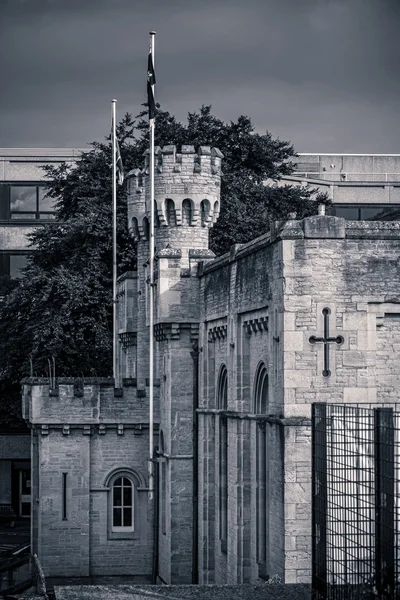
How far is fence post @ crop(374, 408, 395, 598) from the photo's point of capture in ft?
69.2

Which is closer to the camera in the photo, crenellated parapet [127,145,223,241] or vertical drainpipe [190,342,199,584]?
vertical drainpipe [190,342,199,584]

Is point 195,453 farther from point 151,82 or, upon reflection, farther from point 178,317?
point 151,82

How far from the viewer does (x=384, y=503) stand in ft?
69.7

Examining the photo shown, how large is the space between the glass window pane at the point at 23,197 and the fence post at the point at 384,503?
223 feet

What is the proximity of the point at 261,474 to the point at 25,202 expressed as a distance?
55.1 meters

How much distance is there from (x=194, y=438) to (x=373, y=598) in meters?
21.6

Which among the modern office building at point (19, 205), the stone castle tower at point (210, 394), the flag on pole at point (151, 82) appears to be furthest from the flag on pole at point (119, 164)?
the modern office building at point (19, 205)

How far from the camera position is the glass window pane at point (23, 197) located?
87938 millimetres

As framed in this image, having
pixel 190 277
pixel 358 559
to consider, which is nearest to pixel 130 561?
pixel 190 277

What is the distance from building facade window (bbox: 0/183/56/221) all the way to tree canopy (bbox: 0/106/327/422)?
18384 millimetres

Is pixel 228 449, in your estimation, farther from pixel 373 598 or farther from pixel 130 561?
pixel 373 598

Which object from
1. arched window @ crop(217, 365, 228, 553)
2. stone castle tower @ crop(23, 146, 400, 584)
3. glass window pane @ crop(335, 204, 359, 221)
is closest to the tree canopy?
stone castle tower @ crop(23, 146, 400, 584)

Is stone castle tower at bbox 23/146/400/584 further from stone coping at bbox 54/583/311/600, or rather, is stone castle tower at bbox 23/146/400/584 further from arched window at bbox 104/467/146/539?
stone coping at bbox 54/583/311/600

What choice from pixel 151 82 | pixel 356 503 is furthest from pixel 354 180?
pixel 356 503
